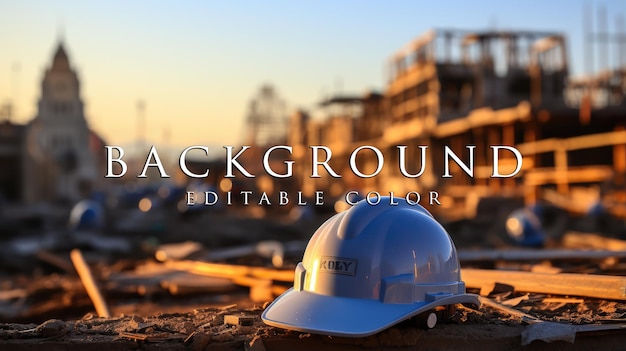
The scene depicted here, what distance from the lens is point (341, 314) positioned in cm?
447

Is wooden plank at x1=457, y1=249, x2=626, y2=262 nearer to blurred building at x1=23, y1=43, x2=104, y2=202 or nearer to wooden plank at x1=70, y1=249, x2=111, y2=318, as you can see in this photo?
wooden plank at x1=70, y1=249, x2=111, y2=318

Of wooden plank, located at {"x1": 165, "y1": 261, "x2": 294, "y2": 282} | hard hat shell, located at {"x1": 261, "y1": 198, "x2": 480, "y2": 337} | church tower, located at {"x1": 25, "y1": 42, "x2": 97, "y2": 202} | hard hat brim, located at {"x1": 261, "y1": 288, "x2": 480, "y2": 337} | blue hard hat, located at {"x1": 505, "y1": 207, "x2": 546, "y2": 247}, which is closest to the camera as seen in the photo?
hard hat brim, located at {"x1": 261, "y1": 288, "x2": 480, "y2": 337}

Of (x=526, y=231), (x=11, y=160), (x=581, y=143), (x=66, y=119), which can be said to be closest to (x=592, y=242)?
(x=526, y=231)

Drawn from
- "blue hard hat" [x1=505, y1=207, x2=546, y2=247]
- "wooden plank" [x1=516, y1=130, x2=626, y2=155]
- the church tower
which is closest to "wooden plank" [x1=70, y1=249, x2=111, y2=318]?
"blue hard hat" [x1=505, y1=207, x2=546, y2=247]

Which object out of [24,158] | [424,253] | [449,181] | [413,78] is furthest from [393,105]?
[424,253]

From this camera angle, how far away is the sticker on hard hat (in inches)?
180

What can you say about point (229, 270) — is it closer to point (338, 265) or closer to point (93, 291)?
point (93, 291)

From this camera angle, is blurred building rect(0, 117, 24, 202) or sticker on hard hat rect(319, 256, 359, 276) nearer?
sticker on hard hat rect(319, 256, 359, 276)

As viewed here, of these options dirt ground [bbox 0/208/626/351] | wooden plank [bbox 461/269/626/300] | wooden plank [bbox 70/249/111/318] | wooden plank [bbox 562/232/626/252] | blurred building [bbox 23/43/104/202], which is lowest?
wooden plank [bbox 70/249/111/318]

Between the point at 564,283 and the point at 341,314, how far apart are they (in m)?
2.11

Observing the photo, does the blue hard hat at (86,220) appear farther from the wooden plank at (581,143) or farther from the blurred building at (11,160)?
the blurred building at (11,160)

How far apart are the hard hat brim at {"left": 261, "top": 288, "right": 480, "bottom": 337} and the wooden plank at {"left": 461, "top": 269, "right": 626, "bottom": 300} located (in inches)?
54.4

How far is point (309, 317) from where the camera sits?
14.9ft

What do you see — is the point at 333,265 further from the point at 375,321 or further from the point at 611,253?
the point at 611,253
